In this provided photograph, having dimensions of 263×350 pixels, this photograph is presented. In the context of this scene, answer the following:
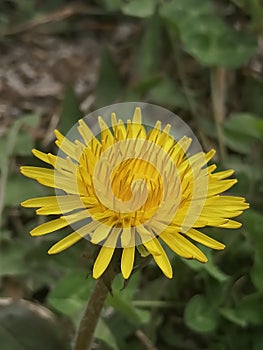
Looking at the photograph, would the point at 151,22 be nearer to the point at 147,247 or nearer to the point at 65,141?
the point at 65,141

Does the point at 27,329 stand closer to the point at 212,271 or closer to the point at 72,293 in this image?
the point at 72,293

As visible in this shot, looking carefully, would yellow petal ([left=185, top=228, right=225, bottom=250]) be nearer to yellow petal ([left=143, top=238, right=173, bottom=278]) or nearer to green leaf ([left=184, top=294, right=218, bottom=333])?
yellow petal ([left=143, top=238, right=173, bottom=278])

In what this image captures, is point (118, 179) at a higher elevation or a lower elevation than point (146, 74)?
lower

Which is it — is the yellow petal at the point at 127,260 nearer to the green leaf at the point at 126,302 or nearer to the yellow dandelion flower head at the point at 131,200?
the yellow dandelion flower head at the point at 131,200

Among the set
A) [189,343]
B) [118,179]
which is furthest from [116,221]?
[189,343]

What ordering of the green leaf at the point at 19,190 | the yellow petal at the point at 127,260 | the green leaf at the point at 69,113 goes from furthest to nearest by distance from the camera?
the green leaf at the point at 69,113 < the green leaf at the point at 19,190 < the yellow petal at the point at 127,260

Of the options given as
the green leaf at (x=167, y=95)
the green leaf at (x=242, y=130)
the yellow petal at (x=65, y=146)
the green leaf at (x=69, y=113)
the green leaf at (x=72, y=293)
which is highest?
the green leaf at (x=167, y=95)

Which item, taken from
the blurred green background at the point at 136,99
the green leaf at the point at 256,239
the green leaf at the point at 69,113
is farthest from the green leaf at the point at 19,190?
the green leaf at the point at 256,239

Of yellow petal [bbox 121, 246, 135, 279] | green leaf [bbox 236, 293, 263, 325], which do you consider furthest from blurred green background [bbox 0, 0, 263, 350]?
yellow petal [bbox 121, 246, 135, 279]
